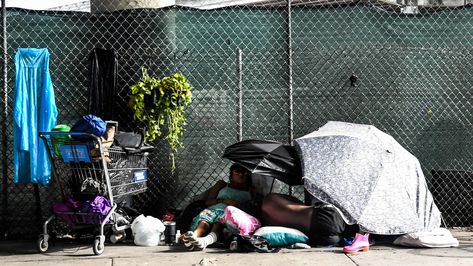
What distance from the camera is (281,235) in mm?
6270

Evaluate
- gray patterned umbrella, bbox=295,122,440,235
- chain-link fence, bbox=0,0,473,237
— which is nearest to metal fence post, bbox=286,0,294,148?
chain-link fence, bbox=0,0,473,237

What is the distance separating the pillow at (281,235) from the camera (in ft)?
20.5

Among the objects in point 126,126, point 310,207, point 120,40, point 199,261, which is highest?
point 120,40

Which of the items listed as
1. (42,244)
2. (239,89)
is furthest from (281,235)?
(42,244)

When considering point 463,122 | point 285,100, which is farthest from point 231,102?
point 463,122

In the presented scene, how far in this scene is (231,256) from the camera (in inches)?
240

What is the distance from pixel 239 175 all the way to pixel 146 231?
122cm

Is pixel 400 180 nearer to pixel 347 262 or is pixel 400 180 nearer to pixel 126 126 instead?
pixel 347 262

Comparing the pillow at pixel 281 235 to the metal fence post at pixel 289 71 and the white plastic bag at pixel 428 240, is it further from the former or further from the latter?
the metal fence post at pixel 289 71

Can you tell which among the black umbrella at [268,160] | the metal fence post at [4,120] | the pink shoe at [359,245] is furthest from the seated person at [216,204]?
the metal fence post at [4,120]

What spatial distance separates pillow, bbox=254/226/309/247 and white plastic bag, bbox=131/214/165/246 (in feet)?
3.61

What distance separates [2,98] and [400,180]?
4.47 meters

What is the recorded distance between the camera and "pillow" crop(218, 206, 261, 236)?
6395 mm

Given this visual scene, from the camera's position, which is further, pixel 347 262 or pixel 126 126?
pixel 126 126
